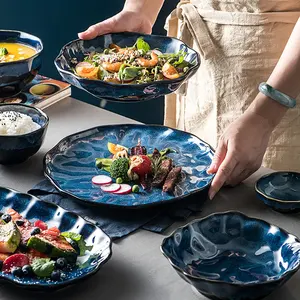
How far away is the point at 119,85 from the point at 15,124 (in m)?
0.31

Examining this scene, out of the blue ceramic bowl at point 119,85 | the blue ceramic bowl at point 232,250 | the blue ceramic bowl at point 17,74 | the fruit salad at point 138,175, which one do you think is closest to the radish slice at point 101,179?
the fruit salad at point 138,175

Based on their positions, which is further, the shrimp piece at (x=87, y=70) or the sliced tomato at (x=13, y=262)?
the shrimp piece at (x=87, y=70)

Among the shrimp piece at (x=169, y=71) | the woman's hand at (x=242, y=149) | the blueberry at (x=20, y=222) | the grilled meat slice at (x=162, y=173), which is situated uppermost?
the shrimp piece at (x=169, y=71)

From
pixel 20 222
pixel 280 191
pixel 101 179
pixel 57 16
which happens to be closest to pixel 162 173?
pixel 101 179

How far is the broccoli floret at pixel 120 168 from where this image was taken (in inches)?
68.9

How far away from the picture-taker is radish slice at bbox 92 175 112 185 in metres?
1.75

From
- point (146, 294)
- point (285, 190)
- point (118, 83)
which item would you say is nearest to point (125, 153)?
point (118, 83)

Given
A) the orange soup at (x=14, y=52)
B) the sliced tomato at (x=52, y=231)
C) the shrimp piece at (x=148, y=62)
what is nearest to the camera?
the sliced tomato at (x=52, y=231)

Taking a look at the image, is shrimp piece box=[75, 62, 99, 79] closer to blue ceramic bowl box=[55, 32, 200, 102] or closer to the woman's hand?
blue ceramic bowl box=[55, 32, 200, 102]

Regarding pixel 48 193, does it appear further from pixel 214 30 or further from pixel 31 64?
pixel 214 30

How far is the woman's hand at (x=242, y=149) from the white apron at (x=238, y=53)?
0.46 meters

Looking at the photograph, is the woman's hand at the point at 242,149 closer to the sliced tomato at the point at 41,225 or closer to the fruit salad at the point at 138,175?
the fruit salad at the point at 138,175

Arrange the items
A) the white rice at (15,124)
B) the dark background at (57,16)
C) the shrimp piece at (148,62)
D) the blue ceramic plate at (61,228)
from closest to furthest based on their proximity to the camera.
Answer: the blue ceramic plate at (61,228) < the white rice at (15,124) < the shrimp piece at (148,62) < the dark background at (57,16)

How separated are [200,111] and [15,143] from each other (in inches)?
31.5
